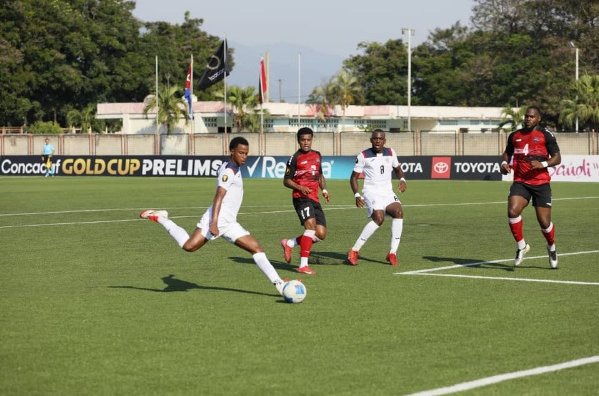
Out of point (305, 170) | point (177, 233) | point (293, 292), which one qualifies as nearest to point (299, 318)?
point (293, 292)

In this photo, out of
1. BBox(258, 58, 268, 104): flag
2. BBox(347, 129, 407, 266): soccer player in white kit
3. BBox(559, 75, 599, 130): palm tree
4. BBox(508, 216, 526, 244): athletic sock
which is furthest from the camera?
BBox(559, 75, 599, 130): palm tree

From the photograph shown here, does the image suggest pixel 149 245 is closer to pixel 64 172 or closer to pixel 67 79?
pixel 64 172

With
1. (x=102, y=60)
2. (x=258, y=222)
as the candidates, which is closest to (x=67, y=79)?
(x=102, y=60)

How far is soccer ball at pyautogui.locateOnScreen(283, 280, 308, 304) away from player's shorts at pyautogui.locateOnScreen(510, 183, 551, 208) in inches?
185

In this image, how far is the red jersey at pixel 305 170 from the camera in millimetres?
15422

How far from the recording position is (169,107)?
92625 millimetres

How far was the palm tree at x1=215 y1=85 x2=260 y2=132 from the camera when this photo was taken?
9850cm

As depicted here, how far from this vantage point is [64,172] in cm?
5953

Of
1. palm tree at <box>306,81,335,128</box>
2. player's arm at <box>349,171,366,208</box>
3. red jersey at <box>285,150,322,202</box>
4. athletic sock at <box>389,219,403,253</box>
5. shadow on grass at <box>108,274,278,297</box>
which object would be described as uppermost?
palm tree at <box>306,81,335,128</box>

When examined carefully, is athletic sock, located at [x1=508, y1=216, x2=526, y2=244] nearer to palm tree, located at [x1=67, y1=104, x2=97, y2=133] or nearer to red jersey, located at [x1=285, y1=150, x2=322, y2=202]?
red jersey, located at [x1=285, y1=150, x2=322, y2=202]

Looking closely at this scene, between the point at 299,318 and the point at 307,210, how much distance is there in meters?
5.08

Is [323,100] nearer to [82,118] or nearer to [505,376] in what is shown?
[82,118]

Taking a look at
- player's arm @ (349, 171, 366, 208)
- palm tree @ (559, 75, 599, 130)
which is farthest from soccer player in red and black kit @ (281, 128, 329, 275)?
palm tree @ (559, 75, 599, 130)

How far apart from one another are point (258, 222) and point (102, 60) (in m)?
83.2
